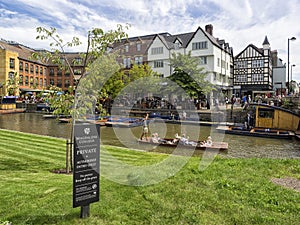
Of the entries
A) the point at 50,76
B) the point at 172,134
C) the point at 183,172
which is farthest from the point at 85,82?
the point at 50,76

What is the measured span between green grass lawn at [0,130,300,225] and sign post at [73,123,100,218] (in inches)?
18.0

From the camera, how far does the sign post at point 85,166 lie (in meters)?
4.61

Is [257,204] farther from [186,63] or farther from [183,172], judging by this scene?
[186,63]

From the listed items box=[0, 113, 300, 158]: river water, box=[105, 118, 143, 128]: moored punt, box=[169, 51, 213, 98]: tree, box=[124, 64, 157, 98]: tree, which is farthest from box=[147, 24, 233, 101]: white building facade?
box=[0, 113, 300, 158]: river water

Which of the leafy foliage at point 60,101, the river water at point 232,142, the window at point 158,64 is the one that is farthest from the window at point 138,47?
the leafy foliage at point 60,101

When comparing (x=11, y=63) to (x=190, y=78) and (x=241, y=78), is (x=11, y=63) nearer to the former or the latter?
(x=190, y=78)

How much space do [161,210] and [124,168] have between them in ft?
12.4

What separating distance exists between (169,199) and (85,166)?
232 cm

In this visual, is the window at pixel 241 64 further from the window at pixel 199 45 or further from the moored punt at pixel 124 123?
the moored punt at pixel 124 123

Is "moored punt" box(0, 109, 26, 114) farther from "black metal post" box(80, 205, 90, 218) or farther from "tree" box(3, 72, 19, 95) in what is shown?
"black metal post" box(80, 205, 90, 218)

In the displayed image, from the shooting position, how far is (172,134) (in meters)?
25.1

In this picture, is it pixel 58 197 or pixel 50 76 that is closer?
pixel 58 197

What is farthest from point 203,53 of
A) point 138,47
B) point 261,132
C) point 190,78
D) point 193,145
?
point 193,145

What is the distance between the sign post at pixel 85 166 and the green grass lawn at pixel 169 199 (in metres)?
0.46
